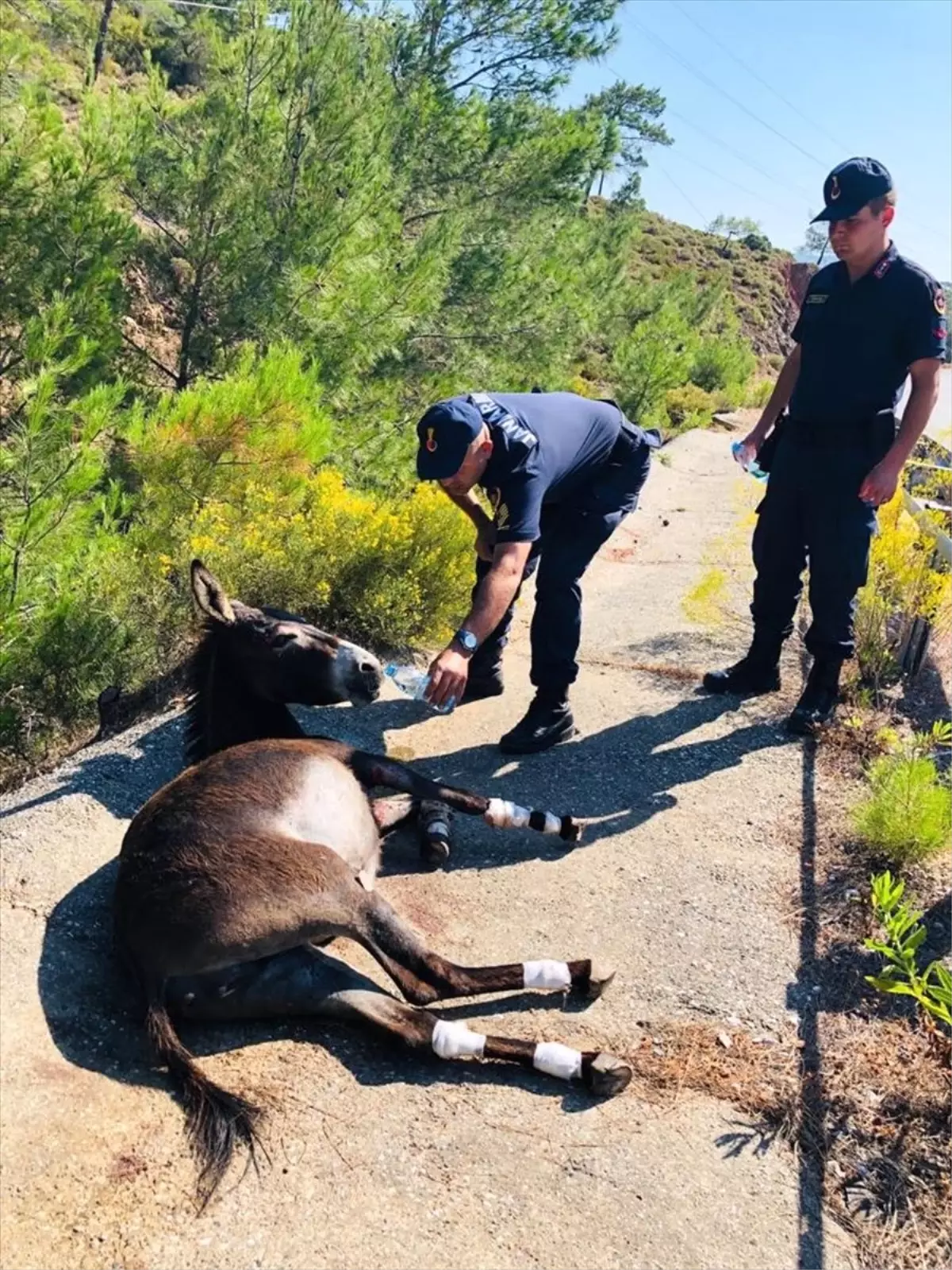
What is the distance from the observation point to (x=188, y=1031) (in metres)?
3.07

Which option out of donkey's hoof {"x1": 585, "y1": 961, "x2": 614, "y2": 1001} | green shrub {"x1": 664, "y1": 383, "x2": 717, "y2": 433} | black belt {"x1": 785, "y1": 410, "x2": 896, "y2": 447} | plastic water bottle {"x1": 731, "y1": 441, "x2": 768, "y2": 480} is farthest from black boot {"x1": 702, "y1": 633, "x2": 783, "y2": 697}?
green shrub {"x1": 664, "y1": 383, "x2": 717, "y2": 433}

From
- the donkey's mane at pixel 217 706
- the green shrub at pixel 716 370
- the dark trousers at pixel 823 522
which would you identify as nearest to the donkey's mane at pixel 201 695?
the donkey's mane at pixel 217 706

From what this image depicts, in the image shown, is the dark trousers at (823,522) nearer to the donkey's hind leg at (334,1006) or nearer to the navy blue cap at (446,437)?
the navy blue cap at (446,437)

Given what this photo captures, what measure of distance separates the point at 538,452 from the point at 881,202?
1.79 metres

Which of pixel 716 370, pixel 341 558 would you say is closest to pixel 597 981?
pixel 341 558

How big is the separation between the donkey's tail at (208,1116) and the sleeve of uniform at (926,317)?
12.7 ft

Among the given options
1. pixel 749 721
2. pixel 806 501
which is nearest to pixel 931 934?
pixel 749 721

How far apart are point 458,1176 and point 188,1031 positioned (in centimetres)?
98

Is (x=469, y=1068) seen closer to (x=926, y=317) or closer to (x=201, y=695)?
(x=201, y=695)

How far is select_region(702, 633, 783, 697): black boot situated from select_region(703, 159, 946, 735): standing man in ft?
0.50

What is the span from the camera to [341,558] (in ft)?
19.5

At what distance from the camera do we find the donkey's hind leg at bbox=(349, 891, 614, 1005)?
10.4 feet

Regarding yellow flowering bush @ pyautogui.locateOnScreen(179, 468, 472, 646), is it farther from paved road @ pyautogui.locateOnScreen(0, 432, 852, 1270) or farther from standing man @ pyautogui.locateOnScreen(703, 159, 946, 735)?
standing man @ pyautogui.locateOnScreen(703, 159, 946, 735)

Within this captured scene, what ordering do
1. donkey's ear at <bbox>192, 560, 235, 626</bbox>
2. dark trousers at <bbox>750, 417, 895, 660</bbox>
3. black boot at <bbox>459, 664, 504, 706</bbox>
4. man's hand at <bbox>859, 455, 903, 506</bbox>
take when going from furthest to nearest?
black boot at <bbox>459, 664, 504, 706</bbox> < dark trousers at <bbox>750, 417, 895, 660</bbox> < man's hand at <bbox>859, 455, 903, 506</bbox> < donkey's ear at <bbox>192, 560, 235, 626</bbox>
